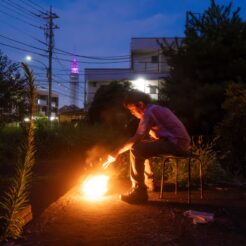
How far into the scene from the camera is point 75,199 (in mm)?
5617

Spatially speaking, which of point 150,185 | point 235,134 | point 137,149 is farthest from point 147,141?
point 235,134

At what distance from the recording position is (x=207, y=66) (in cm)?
1404

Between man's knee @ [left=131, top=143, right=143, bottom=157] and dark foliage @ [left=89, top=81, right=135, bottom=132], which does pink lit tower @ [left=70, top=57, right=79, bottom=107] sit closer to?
dark foliage @ [left=89, top=81, right=135, bottom=132]

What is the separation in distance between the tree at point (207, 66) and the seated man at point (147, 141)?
A: 7411 millimetres

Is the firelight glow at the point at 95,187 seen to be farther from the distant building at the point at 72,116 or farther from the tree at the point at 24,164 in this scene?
the distant building at the point at 72,116

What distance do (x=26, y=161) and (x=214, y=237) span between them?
6.23 feet

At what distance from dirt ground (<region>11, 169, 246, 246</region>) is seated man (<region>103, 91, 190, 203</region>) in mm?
462

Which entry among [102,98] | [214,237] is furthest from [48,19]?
[214,237]

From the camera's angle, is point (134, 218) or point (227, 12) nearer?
point (134, 218)

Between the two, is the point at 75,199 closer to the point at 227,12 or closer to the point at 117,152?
the point at 117,152

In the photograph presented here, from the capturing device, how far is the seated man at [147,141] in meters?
5.46

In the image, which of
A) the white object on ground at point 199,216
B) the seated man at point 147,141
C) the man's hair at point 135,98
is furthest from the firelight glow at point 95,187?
the white object on ground at point 199,216

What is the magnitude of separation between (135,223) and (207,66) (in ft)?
34.7

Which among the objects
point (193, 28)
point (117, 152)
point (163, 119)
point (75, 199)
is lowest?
point (75, 199)
